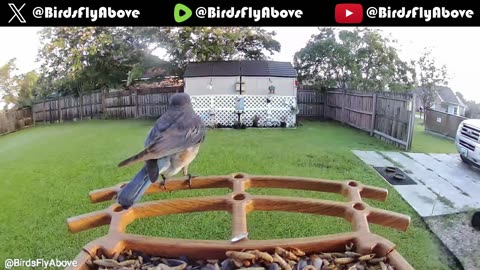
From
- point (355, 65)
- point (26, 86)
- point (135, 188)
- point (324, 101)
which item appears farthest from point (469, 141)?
point (26, 86)

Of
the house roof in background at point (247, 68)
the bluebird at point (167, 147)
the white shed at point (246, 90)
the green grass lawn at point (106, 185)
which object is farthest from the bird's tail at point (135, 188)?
the house roof in background at point (247, 68)

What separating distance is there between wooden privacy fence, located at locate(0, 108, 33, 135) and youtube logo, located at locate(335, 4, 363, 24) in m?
0.89

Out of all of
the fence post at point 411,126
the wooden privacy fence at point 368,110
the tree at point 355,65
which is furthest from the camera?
the wooden privacy fence at point 368,110

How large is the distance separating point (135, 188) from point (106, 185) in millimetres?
614

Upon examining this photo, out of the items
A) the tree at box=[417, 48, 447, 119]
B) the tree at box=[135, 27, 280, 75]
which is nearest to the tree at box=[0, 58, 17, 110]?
the tree at box=[135, 27, 280, 75]

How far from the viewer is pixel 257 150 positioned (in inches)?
54.4

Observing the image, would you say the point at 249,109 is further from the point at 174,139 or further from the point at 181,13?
the point at 174,139

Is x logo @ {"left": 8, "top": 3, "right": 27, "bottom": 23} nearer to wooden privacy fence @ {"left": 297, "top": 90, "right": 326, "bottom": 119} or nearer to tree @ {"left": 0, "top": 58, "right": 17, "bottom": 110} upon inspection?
tree @ {"left": 0, "top": 58, "right": 17, "bottom": 110}

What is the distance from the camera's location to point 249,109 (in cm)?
201

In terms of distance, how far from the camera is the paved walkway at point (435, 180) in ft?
3.52

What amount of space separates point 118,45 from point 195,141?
0.47 m

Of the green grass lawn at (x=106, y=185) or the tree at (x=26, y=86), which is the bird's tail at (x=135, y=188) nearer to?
the green grass lawn at (x=106, y=185)

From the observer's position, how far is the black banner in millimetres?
698

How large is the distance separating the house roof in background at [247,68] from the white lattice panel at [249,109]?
151 millimetres
